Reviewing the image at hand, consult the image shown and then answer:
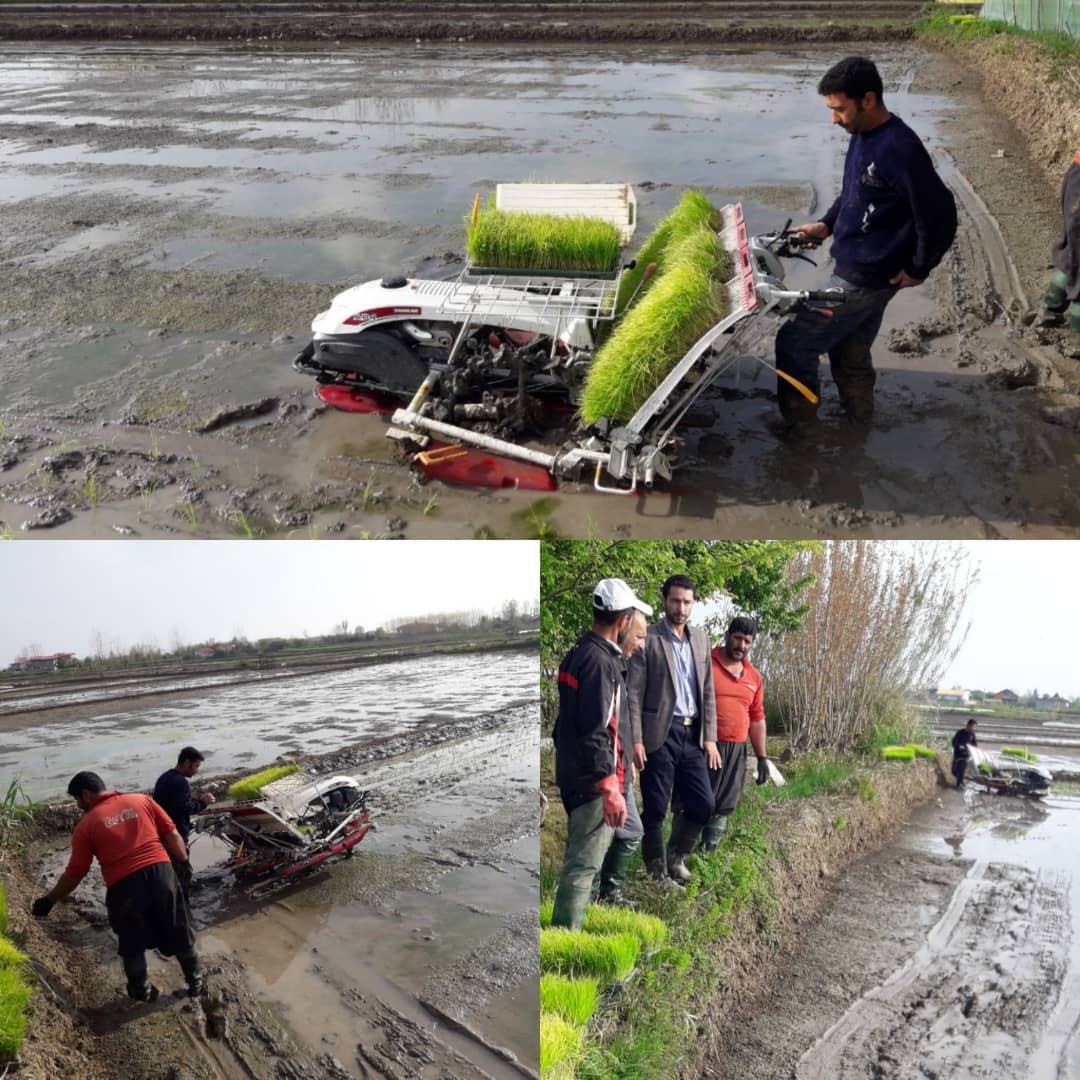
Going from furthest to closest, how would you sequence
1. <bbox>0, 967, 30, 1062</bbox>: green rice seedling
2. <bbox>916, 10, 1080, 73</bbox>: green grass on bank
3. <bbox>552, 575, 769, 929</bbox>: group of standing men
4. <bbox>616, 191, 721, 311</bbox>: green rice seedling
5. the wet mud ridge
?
the wet mud ridge, <bbox>916, 10, 1080, 73</bbox>: green grass on bank, <bbox>616, 191, 721, 311</bbox>: green rice seedling, <bbox>552, 575, 769, 929</bbox>: group of standing men, <bbox>0, 967, 30, 1062</bbox>: green rice seedling

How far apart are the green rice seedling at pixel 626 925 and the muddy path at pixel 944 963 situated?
64cm

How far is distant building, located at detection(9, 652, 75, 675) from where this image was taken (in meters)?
4.63

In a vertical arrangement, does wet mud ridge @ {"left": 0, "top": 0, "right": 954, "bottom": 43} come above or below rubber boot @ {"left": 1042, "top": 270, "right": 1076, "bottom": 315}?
above

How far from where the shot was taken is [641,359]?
562 centimetres

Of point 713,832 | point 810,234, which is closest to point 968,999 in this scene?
point 713,832

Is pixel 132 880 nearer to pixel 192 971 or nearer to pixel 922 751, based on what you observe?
pixel 192 971

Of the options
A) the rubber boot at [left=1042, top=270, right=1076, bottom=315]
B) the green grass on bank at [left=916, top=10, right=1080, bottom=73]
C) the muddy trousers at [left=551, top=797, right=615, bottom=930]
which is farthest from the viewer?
the green grass on bank at [left=916, top=10, right=1080, bottom=73]

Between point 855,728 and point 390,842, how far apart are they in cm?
266

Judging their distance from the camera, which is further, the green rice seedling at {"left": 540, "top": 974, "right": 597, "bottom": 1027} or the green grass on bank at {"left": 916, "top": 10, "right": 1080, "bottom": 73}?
the green grass on bank at {"left": 916, "top": 10, "right": 1080, "bottom": 73}

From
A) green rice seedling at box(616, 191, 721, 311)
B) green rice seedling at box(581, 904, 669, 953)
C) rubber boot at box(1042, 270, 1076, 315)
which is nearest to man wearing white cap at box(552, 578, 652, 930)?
green rice seedling at box(581, 904, 669, 953)

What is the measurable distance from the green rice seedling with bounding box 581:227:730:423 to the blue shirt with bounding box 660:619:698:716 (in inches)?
73.4

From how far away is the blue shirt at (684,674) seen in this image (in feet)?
13.8

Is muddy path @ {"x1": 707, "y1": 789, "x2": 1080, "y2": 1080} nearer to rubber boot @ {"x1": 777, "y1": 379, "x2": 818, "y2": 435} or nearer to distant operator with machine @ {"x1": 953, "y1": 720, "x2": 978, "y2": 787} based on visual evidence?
distant operator with machine @ {"x1": 953, "y1": 720, "x2": 978, "y2": 787}

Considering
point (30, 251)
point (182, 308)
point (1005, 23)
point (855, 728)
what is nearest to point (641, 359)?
point (855, 728)
